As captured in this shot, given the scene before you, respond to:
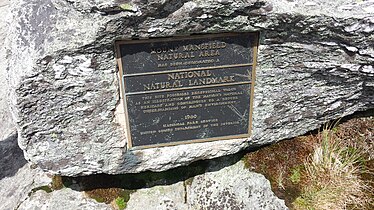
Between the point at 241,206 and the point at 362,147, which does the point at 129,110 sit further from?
the point at 362,147

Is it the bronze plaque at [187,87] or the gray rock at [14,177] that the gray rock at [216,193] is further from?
the gray rock at [14,177]

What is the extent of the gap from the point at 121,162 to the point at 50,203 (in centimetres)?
77

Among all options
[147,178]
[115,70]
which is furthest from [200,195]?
[115,70]

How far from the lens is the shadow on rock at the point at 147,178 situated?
10.8 ft

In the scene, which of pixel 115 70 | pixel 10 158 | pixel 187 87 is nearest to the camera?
pixel 115 70

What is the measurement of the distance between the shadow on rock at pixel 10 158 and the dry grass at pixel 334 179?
8.39ft

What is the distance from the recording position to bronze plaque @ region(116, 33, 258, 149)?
259cm

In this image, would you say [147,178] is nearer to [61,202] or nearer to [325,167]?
[61,202]

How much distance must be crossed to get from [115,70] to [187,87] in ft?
1.82

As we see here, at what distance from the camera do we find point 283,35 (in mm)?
2613

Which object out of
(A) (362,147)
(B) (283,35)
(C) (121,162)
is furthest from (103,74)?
(A) (362,147)

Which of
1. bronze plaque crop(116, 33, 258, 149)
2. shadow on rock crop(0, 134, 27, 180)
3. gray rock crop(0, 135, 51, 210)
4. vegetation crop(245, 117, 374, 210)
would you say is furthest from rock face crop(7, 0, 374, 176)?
shadow on rock crop(0, 134, 27, 180)

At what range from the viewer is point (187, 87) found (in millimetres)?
2797

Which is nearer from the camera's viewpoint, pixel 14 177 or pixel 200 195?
pixel 200 195
